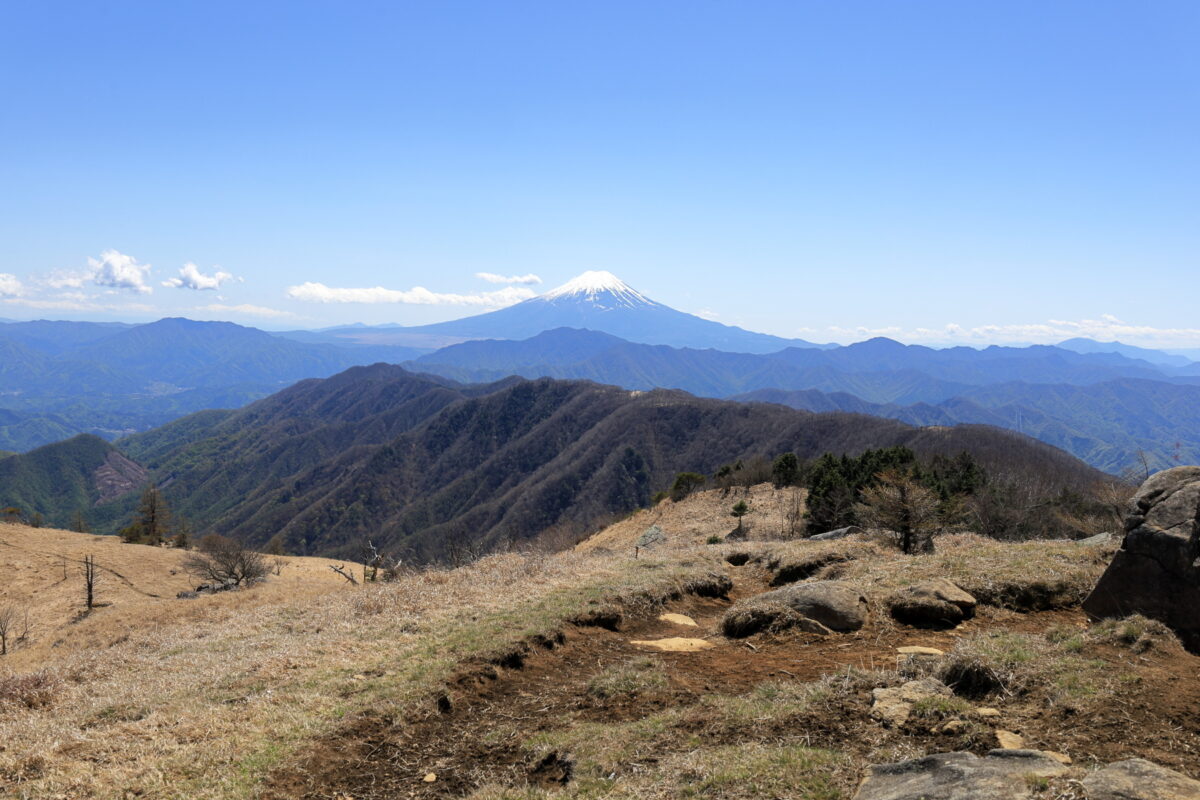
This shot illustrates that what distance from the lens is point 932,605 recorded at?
11.1 meters

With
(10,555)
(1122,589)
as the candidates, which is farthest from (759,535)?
(10,555)

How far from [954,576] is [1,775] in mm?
Result: 15553

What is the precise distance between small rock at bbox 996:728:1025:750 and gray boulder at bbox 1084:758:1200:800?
1151mm

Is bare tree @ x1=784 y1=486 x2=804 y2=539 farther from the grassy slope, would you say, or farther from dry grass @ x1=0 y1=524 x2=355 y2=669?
dry grass @ x1=0 y1=524 x2=355 y2=669

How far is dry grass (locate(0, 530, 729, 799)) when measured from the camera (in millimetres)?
6992

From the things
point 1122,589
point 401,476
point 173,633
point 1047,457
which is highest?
point 1122,589

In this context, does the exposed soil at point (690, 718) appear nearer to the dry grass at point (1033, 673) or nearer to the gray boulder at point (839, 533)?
the dry grass at point (1033, 673)

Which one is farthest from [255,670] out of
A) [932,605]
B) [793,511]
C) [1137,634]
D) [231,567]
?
[793,511]

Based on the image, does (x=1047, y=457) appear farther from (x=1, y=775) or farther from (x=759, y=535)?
(x=1, y=775)

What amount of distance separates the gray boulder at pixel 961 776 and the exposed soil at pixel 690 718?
16.9 inches

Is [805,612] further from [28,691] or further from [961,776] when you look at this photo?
[28,691]

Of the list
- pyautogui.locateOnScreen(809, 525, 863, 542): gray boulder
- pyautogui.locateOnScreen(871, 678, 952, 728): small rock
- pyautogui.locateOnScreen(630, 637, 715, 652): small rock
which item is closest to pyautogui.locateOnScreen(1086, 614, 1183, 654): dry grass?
pyautogui.locateOnScreen(871, 678, 952, 728): small rock

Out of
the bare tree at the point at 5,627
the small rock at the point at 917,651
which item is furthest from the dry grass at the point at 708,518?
the bare tree at the point at 5,627

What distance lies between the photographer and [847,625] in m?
11.1
